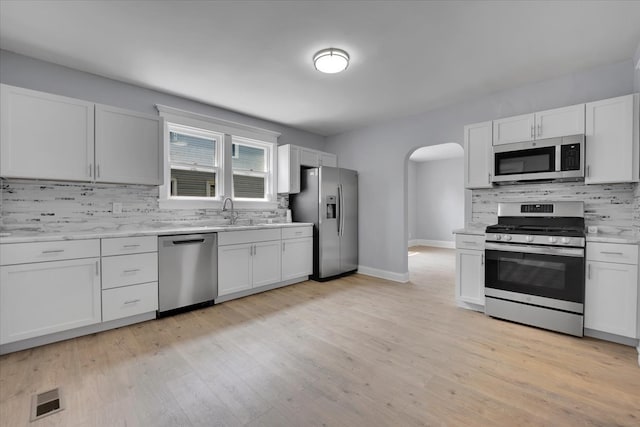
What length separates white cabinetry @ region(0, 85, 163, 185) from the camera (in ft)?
8.05

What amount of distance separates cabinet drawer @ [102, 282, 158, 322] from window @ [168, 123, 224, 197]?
133cm

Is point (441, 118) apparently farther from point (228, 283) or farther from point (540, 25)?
point (228, 283)

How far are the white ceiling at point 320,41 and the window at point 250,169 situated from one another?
1020 millimetres

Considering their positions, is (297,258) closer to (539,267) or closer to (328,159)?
(328,159)

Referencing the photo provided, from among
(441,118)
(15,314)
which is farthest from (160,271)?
(441,118)

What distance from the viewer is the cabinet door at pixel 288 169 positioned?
467 cm

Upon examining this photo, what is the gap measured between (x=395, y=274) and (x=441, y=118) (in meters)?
2.51

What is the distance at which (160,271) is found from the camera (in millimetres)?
2979

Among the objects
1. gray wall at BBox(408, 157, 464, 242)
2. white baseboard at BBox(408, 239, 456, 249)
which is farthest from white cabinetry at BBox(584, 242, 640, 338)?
white baseboard at BBox(408, 239, 456, 249)

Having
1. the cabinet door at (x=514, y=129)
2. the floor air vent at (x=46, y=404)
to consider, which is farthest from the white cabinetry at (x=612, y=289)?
the floor air vent at (x=46, y=404)

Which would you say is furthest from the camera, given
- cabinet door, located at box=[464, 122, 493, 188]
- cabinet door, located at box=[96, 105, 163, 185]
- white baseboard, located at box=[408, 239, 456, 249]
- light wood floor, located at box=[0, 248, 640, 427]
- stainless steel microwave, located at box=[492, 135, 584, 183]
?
white baseboard, located at box=[408, 239, 456, 249]

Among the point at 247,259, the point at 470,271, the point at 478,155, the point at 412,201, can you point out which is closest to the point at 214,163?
the point at 247,259

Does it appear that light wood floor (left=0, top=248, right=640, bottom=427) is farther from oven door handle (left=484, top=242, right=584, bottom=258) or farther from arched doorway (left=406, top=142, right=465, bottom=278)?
arched doorway (left=406, top=142, right=465, bottom=278)

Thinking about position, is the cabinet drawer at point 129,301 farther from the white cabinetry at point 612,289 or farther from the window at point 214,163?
the white cabinetry at point 612,289
